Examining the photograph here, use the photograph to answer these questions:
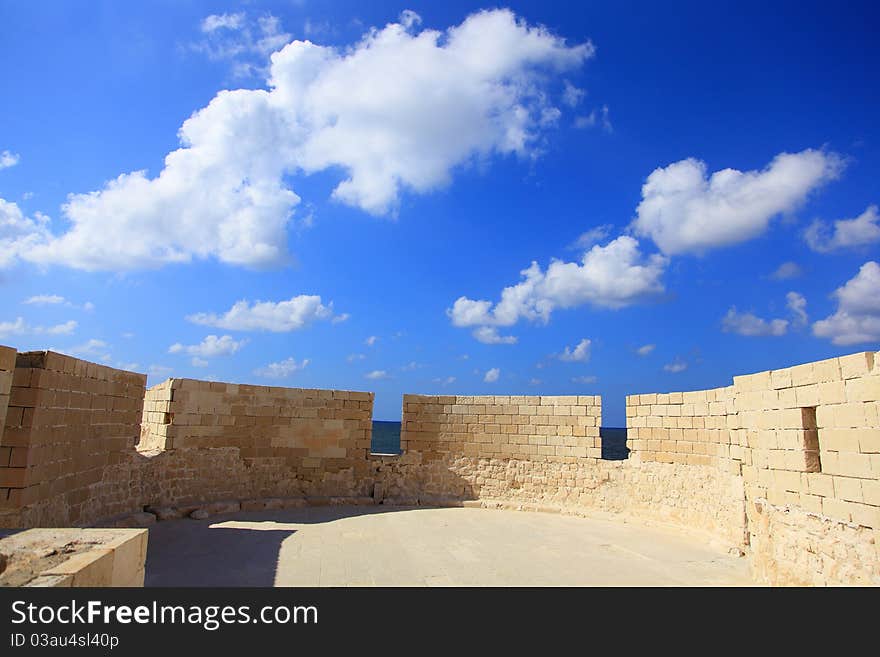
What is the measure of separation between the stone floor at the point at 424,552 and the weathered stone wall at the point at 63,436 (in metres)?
1.24

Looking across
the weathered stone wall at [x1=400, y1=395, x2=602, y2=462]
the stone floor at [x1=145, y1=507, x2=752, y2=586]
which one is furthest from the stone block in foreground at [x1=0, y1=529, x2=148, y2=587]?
the weathered stone wall at [x1=400, y1=395, x2=602, y2=462]

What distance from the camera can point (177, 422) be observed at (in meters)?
10.3

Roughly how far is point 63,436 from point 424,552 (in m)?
4.94

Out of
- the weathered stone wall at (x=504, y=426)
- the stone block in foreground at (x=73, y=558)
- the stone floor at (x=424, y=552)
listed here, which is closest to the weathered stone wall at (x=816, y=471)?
the stone floor at (x=424, y=552)

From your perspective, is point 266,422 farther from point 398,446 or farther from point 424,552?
point 398,446

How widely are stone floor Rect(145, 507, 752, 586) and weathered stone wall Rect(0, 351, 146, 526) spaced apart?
1.24m

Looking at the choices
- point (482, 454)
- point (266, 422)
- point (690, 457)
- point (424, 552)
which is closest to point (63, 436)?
point (266, 422)

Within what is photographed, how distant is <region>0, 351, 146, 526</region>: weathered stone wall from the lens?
241 inches

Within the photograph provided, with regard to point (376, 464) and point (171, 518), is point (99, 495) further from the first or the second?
point (376, 464)

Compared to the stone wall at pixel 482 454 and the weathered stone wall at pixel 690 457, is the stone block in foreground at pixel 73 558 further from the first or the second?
A: the weathered stone wall at pixel 690 457

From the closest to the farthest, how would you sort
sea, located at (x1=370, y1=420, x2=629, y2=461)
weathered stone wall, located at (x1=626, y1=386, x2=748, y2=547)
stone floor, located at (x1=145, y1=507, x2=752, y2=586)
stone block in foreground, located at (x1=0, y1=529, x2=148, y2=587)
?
1. stone block in foreground, located at (x1=0, y1=529, x2=148, y2=587)
2. stone floor, located at (x1=145, y1=507, x2=752, y2=586)
3. weathered stone wall, located at (x1=626, y1=386, x2=748, y2=547)
4. sea, located at (x1=370, y1=420, x2=629, y2=461)

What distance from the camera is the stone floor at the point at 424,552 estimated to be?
6316 millimetres

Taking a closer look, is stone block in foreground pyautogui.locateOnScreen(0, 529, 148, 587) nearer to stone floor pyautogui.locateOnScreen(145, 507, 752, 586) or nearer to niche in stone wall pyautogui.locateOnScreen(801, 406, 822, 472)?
stone floor pyautogui.locateOnScreen(145, 507, 752, 586)
